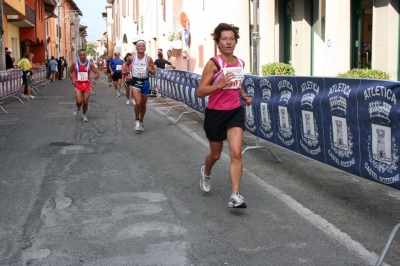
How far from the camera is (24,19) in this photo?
36094 millimetres

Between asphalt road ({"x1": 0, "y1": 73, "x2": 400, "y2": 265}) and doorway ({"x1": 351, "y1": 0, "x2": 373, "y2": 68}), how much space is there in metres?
6.57

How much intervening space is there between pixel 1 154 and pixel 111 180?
3.01m

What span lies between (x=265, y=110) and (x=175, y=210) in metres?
3.27

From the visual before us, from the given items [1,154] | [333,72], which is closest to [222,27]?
[1,154]

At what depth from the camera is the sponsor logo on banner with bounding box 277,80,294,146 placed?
26.2 ft

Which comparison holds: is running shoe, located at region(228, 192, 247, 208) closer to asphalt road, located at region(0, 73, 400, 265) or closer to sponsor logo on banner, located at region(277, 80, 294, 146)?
asphalt road, located at region(0, 73, 400, 265)

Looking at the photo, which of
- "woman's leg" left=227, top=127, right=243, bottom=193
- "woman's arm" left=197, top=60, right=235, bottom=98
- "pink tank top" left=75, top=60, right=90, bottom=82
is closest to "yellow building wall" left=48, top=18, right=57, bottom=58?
"pink tank top" left=75, top=60, right=90, bottom=82

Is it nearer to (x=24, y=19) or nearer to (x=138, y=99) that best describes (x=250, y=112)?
(x=138, y=99)

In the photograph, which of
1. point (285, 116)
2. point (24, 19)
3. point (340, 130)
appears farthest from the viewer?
point (24, 19)

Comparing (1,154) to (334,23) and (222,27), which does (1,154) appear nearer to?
(222,27)

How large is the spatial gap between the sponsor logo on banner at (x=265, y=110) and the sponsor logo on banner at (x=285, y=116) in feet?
1.41

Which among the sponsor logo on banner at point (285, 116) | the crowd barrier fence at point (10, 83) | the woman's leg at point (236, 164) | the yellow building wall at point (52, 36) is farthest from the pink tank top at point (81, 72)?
the yellow building wall at point (52, 36)

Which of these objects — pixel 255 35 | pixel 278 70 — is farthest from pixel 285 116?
pixel 278 70

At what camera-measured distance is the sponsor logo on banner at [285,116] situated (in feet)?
26.2
